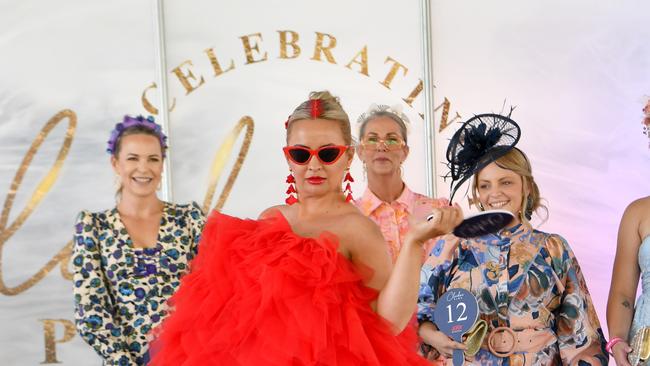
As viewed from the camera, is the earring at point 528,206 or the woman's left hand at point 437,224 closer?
the woman's left hand at point 437,224

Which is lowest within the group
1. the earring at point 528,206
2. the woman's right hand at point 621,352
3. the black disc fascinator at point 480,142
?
the woman's right hand at point 621,352

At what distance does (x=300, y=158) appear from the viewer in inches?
86.9

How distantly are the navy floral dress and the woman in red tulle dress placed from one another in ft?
3.49

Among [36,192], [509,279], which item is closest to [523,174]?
[509,279]

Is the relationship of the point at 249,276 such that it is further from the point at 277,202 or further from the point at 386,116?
the point at 277,202

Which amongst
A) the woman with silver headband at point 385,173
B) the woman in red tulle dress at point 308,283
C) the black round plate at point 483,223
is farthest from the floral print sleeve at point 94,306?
the black round plate at point 483,223

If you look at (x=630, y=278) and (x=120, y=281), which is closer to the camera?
(x=120, y=281)

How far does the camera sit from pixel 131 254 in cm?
336

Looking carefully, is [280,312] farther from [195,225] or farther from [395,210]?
[395,210]

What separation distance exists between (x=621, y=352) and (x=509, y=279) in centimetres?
59

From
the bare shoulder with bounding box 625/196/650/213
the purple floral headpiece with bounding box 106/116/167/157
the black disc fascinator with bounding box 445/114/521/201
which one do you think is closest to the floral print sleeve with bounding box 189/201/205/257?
the purple floral headpiece with bounding box 106/116/167/157

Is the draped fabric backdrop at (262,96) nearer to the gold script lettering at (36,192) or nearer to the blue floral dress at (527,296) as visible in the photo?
the gold script lettering at (36,192)

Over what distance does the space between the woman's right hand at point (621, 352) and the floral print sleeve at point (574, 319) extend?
0.83 ft

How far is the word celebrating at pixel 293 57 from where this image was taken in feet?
16.1
